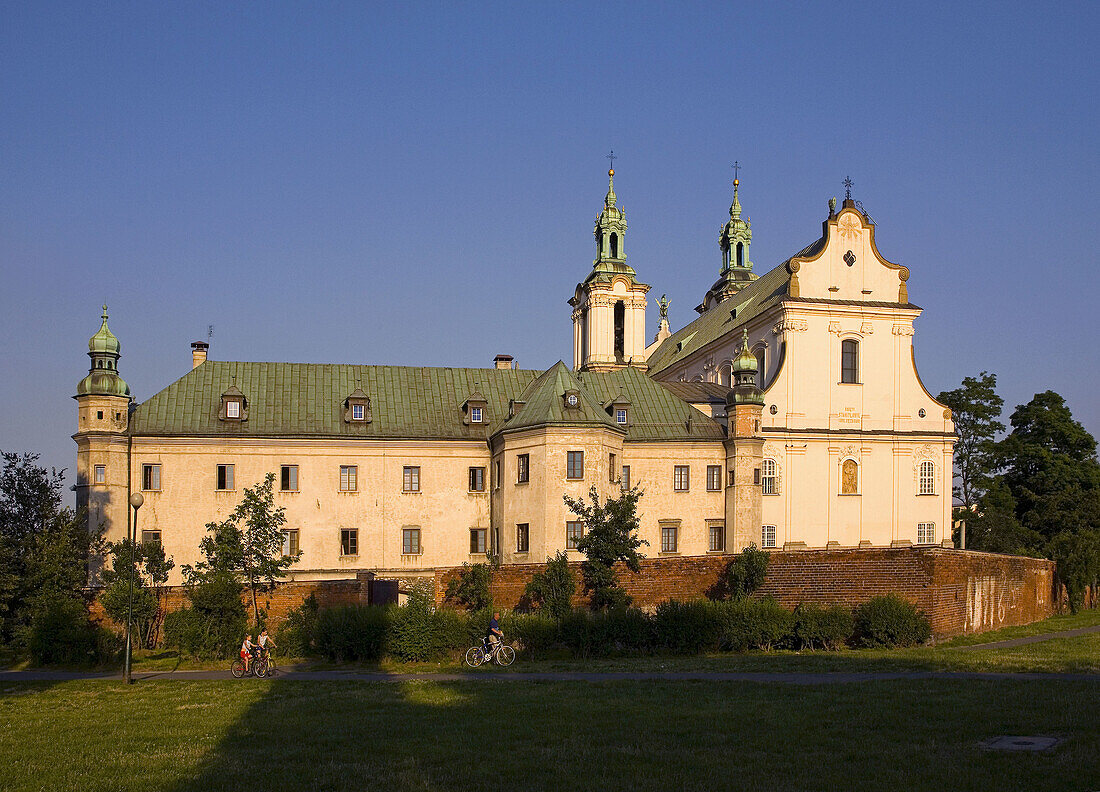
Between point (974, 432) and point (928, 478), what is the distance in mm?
22597

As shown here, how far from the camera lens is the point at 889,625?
1346 inches

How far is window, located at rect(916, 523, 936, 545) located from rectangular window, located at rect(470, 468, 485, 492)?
841 inches

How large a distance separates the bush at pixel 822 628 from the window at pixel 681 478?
66.3ft

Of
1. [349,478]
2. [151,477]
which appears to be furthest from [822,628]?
[151,477]

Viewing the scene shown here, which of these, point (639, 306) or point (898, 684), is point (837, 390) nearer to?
point (639, 306)

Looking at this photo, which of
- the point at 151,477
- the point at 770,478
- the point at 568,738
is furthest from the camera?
the point at 770,478

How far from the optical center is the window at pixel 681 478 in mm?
54344

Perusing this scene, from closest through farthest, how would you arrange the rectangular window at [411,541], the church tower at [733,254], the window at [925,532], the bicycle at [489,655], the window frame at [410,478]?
the bicycle at [489,655] → the rectangular window at [411,541] → the window frame at [410,478] → the window at [925,532] → the church tower at [733,254]

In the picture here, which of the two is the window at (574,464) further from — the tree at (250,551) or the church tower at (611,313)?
the church tower at (611,313)

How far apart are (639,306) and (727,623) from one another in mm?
45126

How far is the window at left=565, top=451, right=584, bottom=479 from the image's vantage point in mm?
50188

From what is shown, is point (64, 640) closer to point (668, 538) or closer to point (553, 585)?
point (553, 585)

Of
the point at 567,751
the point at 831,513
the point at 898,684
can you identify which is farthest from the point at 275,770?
the point at 831,513

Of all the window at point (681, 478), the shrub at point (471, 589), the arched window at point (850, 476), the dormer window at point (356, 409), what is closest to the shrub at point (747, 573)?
the shrub at point (471, 589)
